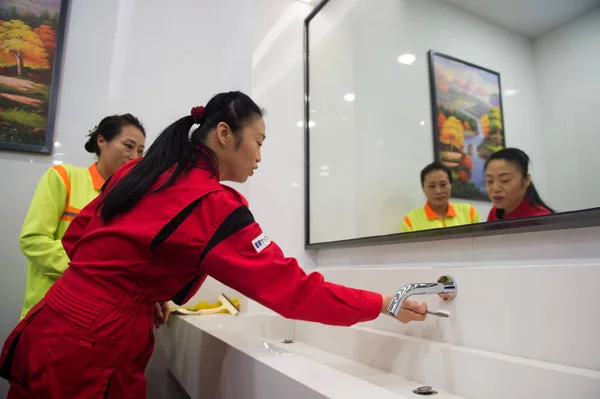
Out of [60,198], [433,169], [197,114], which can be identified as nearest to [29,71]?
[60,198]

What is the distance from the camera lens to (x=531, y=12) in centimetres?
111

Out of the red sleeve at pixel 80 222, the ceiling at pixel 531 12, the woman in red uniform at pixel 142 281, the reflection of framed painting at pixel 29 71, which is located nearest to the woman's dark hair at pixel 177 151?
→ the woman in red uniform at pixel 142 281

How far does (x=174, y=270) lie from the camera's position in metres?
0.83

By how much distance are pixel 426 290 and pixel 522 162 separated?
1.38 feet

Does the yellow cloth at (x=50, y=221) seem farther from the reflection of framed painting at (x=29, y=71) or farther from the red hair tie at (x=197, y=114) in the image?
the red hair tie at (x=197, y=114)

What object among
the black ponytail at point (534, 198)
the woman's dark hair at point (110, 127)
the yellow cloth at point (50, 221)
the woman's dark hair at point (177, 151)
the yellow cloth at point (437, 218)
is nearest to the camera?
the woman's dark hair at point (177, 151)

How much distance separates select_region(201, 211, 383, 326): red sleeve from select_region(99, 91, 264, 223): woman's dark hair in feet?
0.63

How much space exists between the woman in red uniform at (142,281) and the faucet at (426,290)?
0.10 ft

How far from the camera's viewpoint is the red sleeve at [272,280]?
746 mm

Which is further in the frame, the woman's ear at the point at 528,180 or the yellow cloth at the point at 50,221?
the yellow cloth at the point at 50,221

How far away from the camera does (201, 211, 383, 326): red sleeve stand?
746 millimetres

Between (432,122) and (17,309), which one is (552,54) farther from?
(17,309)

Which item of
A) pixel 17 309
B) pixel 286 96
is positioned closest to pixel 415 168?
pixel 286 96

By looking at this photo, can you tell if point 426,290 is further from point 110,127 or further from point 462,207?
point 110,127
